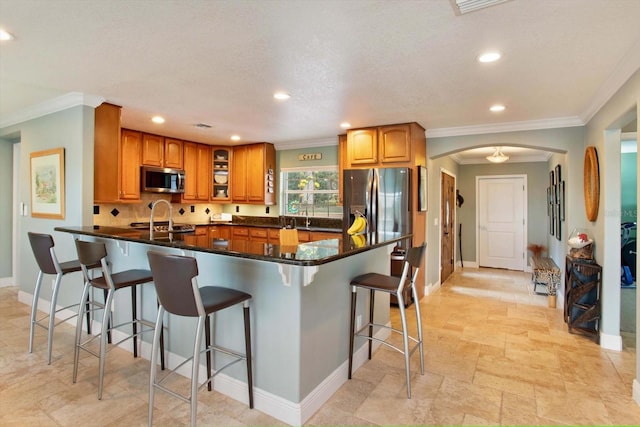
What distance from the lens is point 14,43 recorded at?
233cm

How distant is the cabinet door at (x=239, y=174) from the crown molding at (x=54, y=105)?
292 centimetres

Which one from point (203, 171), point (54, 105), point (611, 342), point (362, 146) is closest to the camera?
point (611, 342)

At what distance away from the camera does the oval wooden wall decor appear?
3.34 metres

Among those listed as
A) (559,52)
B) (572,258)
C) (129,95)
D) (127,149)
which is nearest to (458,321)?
(572,258)

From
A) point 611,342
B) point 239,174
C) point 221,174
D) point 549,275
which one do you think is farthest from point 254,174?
point 611,342

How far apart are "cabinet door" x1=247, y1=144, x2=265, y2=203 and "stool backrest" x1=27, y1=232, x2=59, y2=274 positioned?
3.63m

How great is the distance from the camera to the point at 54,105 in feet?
12.2

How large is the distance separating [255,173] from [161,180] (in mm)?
1578

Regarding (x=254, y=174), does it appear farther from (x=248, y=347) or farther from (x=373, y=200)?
(x=248, y=347)

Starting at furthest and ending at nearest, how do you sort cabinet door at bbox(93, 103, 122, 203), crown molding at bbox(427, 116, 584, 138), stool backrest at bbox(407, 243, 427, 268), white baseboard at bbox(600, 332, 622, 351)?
1. crown molding at bbox(427, 116, 584, 138)
2. cabinet door at bbox(93, 103, 122, 203)
3. white baseboard at bbox(600, 332, 622, 351)
4. stool backrest at bbox(407, 243, 427, 268)

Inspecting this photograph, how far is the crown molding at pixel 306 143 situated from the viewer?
5.82 metres

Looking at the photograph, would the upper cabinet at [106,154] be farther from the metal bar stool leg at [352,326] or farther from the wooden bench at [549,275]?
the wooden bench at [549,275]

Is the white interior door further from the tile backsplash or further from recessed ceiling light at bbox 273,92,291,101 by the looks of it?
the tile backsplash

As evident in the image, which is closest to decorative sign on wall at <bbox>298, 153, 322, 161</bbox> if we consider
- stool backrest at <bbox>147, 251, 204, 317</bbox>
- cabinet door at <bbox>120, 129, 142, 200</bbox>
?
A: cabinet door at <bbox>120, 129, 142, 200</bbox>
